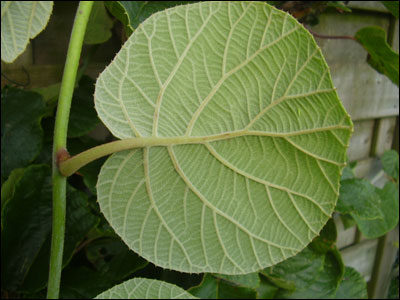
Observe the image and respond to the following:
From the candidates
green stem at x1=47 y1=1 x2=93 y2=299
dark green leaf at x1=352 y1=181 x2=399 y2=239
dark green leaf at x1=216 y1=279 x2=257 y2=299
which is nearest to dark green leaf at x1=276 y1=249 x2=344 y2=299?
dark green leaf at x1=352 y1=181 x2=399 y2=239

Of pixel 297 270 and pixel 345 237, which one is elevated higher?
pixel 297 270

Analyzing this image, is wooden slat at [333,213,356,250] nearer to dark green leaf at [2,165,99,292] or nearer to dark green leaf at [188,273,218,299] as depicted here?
dark green leaf at [188,273,218,299]

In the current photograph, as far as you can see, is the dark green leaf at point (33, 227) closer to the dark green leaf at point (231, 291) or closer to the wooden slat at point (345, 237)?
the dark green leaf at point (231, 291)

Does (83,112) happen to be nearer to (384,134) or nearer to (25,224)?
(25,224)

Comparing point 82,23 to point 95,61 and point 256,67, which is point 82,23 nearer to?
point 256,67

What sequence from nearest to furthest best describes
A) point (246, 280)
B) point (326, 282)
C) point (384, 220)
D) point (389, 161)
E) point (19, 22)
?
point (19, 22) → point (246, 280) → point (326, 282) → point (384, 220) → point (389, 161)

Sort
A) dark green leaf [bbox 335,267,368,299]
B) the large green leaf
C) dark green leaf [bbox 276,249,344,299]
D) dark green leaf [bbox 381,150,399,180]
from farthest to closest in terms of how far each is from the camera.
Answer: dark green leaf [bbox 381,150,399,180] → dark green leaf [bbox 335,267,368,299] → dark green leaf [bbox 276,249,344,299] → the large green leaf

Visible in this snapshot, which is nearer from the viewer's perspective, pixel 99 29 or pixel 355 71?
pixel 99 29

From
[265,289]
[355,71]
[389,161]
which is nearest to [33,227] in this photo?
[265,289]
